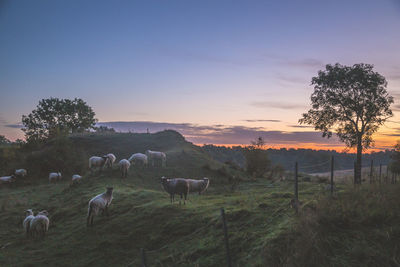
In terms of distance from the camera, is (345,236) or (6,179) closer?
(345,236)

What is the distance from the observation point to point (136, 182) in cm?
2892

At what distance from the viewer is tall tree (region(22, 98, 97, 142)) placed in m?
76.6

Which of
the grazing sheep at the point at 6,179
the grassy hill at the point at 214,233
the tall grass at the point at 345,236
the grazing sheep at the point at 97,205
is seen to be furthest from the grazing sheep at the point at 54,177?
the tall grass at the point at 345,236

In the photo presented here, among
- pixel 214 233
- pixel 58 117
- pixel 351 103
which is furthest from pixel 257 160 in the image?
pixel 58 117

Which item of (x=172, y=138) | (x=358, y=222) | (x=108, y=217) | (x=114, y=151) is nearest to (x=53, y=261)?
(x=108, y=217)

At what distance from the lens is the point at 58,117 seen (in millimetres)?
79312

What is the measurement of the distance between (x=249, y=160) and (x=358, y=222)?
38213 millimetres

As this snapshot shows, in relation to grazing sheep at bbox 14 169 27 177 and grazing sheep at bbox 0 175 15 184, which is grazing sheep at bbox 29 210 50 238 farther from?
grazing sheep at bbox 14 169 27 177

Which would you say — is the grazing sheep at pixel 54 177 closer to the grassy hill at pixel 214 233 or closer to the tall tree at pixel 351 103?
the grassy hill at pixel 214 233

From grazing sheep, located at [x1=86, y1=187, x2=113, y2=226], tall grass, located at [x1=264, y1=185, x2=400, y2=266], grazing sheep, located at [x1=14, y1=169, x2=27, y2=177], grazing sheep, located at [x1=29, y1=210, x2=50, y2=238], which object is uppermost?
tall grass, located at [x1=264, y1=185, x2=400, y2=266]

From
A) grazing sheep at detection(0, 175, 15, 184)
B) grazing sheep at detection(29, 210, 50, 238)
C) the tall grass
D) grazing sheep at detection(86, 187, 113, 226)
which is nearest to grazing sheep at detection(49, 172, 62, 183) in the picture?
grazing sheep at detection(0, 175, 15, 184)

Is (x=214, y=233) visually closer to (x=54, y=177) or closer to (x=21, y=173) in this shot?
(x=54, y=177)

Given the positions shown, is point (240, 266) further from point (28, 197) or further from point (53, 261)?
point (28, 197)

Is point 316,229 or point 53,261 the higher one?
point 316,229
